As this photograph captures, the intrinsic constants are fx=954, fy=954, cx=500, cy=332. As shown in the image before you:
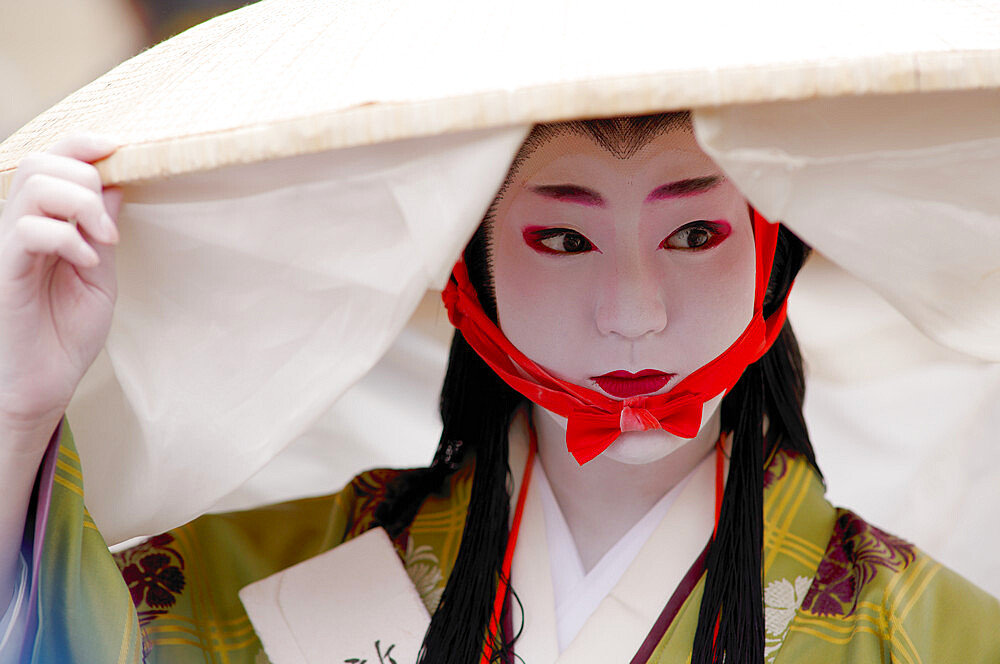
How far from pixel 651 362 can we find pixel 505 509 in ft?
1.30

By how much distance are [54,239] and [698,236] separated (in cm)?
69

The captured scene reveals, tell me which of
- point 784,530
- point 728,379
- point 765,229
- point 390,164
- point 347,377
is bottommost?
point 784,530

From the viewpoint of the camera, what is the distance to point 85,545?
105 centimetres

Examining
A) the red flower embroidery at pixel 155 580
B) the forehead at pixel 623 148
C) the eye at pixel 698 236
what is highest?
the forehead at pixel 623 148

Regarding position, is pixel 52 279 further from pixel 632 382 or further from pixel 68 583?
pixel 632 382

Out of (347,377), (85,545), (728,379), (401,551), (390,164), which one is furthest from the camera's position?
(401,551)

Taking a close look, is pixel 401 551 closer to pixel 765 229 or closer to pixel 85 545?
pixel 85 545

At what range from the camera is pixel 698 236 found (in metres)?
1.12

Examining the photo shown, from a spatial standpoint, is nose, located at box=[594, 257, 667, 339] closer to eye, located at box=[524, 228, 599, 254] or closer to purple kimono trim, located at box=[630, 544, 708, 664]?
eye, located at box=[524, 228, 599, 254]

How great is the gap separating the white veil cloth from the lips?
11.9 inches

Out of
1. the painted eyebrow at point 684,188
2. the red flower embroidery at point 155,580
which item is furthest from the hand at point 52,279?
the painted eyebrow at point 684,188

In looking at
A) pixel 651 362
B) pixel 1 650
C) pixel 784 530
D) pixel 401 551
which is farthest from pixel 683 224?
pixel 1 650

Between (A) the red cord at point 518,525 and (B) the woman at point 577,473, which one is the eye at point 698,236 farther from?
(A) the red cord at point 518,525

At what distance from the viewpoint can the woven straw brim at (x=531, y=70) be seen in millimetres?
668
